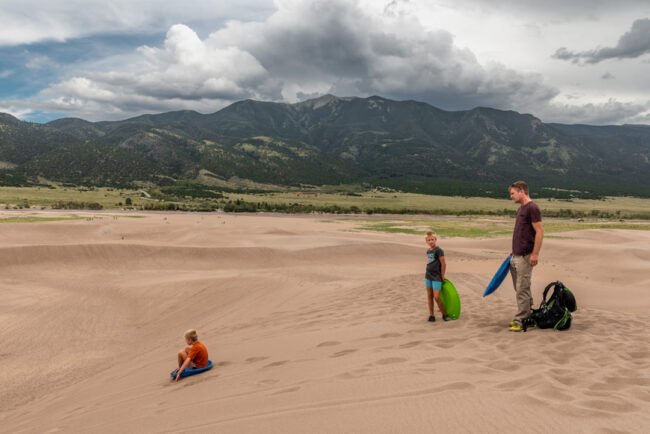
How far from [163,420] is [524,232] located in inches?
254

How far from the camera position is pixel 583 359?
18.3ft

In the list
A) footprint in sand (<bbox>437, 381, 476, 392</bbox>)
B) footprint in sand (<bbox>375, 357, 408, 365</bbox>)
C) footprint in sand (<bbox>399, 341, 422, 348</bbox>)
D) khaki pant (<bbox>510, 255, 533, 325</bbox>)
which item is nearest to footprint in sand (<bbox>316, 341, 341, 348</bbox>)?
footprint in sand (<bbox>399, 341, 422, 348</bbox>)

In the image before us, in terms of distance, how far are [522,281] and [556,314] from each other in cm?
94

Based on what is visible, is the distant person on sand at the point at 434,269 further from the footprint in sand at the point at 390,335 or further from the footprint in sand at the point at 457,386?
the footprint in sand at the point at 457,386

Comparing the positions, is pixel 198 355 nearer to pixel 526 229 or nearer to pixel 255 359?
pixel 255 359

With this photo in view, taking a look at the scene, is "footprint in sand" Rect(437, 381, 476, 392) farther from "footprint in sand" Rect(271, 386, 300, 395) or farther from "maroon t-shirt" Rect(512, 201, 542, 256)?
"maroon t-shirt" Rect(512, 201, 542, 256)

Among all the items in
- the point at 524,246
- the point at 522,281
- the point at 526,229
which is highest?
the point at 526,229

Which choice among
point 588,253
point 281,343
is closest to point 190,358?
point 281,343

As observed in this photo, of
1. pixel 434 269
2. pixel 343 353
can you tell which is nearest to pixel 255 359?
pixel 343 353

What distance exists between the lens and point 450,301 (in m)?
8.55

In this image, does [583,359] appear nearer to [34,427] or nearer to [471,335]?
[471,335]

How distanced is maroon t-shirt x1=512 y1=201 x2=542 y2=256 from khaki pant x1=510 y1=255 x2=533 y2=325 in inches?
6.0

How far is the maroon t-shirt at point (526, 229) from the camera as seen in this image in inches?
271

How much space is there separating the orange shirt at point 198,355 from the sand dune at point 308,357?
1.23 ft
